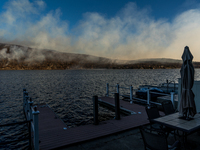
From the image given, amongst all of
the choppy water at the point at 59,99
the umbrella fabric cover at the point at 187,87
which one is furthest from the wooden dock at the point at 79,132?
the choppy water at the point at 59,99

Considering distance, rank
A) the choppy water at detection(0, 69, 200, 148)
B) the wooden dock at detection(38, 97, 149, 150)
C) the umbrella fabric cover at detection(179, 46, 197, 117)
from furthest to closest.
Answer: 1. the choppy water at detection(0, 69, 200, 148)
2. the wooden dock at detection(38, 97, 149, 150)
3. the umbrella fabric cover at detection(179, 46, 197, 117)

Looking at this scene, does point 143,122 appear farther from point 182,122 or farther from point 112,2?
point 112,2

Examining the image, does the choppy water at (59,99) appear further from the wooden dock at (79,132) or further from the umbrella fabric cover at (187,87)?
the umbrella fabric cover at (187,87)

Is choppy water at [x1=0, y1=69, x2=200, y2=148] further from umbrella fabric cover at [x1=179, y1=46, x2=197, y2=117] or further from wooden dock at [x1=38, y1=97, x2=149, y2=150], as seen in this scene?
umbrella fabric cover at [x1=179, y1=46, x2=197, y2=117]

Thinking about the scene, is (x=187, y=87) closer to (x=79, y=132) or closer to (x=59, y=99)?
(x=79, y=132)

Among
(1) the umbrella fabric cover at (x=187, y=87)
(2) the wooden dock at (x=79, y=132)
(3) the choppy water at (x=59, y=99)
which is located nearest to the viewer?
(1) the umbrella fabric cover at (x=187, y=87)

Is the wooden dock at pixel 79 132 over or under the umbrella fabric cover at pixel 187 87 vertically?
under

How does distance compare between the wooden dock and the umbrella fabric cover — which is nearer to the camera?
the umbrella fabric cover

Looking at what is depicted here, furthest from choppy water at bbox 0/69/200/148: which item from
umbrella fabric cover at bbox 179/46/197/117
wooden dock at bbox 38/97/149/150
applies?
umbrella fabric cover at bbox 179/46/197/117

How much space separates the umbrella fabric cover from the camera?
4133 mm

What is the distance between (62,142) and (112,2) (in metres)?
30.1

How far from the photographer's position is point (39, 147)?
449 cm

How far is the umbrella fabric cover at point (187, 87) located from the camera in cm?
413

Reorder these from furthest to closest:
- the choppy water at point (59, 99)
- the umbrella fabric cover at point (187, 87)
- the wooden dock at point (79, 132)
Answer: the choppy water at point (59, 99) < the wooden dock at point (79, 132) < the umbrella fabric cover at point (187, 87)
